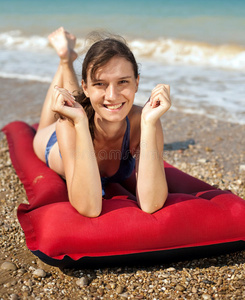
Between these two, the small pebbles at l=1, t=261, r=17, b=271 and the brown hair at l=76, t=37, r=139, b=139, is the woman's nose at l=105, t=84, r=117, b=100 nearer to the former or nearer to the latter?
the brown hair at l=76, t=37, r=139, b=139

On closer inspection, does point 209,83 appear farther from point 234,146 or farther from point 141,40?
point 141,40

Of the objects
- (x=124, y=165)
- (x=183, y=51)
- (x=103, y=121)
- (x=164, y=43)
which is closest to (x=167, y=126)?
(x=124, y=165)

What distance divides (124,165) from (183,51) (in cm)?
1052

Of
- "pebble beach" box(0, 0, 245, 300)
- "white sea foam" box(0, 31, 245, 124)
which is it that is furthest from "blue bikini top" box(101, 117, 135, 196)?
"white sea foam" box(0, 31, 245, 124)

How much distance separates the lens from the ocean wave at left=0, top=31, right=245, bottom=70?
39.9 feet

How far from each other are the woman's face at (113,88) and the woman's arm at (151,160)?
0.57ft

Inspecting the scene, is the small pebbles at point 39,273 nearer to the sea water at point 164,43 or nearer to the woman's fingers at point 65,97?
the woman's fingers at point 65,97

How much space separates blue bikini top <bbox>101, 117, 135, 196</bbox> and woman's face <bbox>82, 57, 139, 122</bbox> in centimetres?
Result: 43

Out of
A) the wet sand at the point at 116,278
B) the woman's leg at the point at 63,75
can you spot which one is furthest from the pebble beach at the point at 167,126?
the woman's leg at the point at 63,75

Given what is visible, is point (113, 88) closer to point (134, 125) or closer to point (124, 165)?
point (134, 125)

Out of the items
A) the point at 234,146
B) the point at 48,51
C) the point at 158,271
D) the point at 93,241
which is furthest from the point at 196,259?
the point at 48,51

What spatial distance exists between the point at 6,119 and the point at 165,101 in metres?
4.35

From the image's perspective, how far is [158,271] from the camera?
9.68ft

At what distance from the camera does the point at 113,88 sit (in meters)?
2.98
